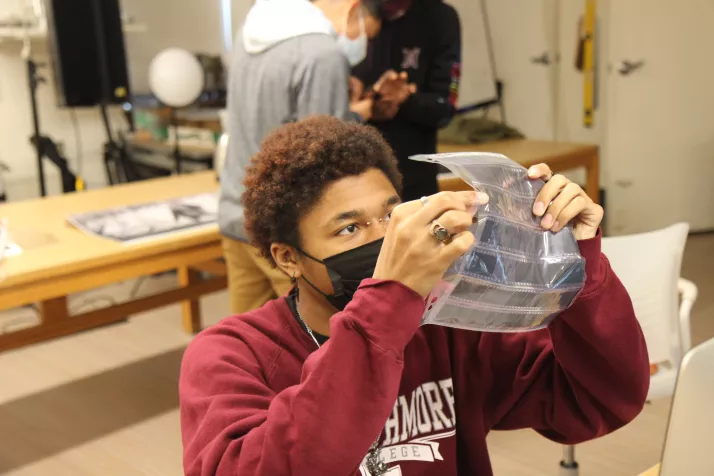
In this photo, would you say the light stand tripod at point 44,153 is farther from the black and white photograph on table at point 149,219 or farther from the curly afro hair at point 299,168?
the curly afro hair at point 299,168

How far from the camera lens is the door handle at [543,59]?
503 centimetres

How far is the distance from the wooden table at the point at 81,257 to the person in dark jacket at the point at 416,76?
0.67 metres

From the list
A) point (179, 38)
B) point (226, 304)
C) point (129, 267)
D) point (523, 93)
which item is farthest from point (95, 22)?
point (523, 93)

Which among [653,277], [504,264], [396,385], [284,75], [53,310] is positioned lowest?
[53,310]

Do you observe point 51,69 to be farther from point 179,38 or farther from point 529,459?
point 529,459

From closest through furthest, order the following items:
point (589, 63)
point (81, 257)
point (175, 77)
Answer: point (81, 257)
point (175, 77)
point (589, 63)

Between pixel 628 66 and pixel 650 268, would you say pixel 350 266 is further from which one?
pixel 628 66

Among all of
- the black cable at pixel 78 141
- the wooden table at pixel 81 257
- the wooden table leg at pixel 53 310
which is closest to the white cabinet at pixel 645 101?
the wooden table at pixel 81 257

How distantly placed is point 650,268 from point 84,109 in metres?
3.62

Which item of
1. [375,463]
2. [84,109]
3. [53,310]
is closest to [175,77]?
[84,109]

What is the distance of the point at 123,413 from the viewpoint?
2.95 metres

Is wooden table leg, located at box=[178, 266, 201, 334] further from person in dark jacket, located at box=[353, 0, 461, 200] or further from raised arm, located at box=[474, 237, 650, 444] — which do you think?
raised arm, located at box=[474, 237, 650, 444]

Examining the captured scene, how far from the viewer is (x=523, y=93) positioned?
5.22m

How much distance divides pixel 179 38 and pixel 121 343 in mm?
2215
